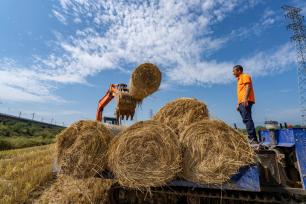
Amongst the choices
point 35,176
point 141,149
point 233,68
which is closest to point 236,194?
point 141,149

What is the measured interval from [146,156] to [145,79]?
3.75 metres

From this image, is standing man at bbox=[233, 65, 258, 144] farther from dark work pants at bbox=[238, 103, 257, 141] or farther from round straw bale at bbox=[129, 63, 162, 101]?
round straw bale at bbox=[129, 63, 162, 101]

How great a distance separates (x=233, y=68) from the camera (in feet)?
21.5

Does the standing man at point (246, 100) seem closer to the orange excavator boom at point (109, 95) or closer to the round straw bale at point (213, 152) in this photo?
the round straw bale at point (213, 152)

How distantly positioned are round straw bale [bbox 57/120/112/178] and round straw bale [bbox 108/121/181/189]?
273mm

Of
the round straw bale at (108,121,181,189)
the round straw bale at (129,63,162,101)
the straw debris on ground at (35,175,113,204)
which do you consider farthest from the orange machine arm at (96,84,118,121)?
the round straw bale at (108,121,181,189)

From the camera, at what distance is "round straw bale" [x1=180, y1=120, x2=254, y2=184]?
415 centimetres

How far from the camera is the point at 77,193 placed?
555cm

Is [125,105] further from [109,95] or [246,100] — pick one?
Result: [246,100]

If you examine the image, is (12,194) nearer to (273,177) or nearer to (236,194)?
(236,194)

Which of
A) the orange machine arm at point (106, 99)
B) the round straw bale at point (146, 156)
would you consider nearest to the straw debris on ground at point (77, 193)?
the round straw bale at point (146, 156)

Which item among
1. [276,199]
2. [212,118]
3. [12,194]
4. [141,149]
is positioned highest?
[212,118]

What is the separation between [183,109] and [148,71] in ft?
9.62

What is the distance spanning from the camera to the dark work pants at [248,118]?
5734mm
